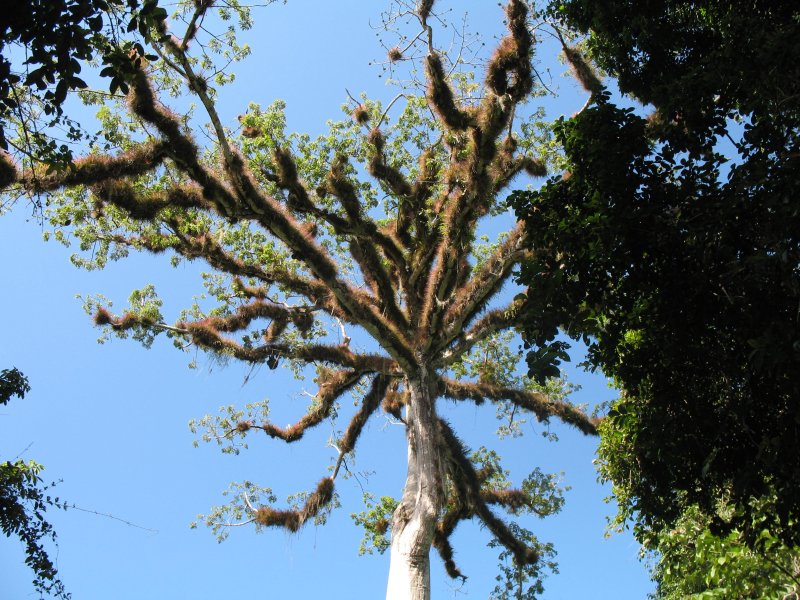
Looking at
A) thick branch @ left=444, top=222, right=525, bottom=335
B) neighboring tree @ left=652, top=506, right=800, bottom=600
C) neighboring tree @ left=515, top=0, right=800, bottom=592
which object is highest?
thick branch @ left=444, top=222, right=525, bottom=335

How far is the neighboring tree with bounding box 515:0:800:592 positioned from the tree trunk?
352 centimetres

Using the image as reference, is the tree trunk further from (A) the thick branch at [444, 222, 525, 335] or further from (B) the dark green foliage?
(B) the dark green foliage

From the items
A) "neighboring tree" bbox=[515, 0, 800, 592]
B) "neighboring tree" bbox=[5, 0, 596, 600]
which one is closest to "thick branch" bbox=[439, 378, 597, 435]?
"neighboring tree" bbox=[5, 0, 596, 600]

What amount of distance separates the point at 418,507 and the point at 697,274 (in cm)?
607

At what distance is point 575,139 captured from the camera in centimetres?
636

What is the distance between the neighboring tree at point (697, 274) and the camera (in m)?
4.78

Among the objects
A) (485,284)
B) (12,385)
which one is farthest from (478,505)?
(12,385)

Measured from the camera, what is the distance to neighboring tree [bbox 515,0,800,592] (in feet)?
15.7

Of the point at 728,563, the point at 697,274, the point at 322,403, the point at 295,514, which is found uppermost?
the point at 322,403

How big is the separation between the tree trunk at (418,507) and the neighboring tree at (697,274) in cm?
352

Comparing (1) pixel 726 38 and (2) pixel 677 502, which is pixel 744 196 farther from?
(2) pixel 677 502

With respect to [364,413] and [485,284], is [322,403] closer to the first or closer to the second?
[364,413]

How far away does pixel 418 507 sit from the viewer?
9781mm

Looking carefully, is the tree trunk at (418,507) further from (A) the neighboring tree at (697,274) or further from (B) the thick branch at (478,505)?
(A) the neighboring tree at (697,274)
